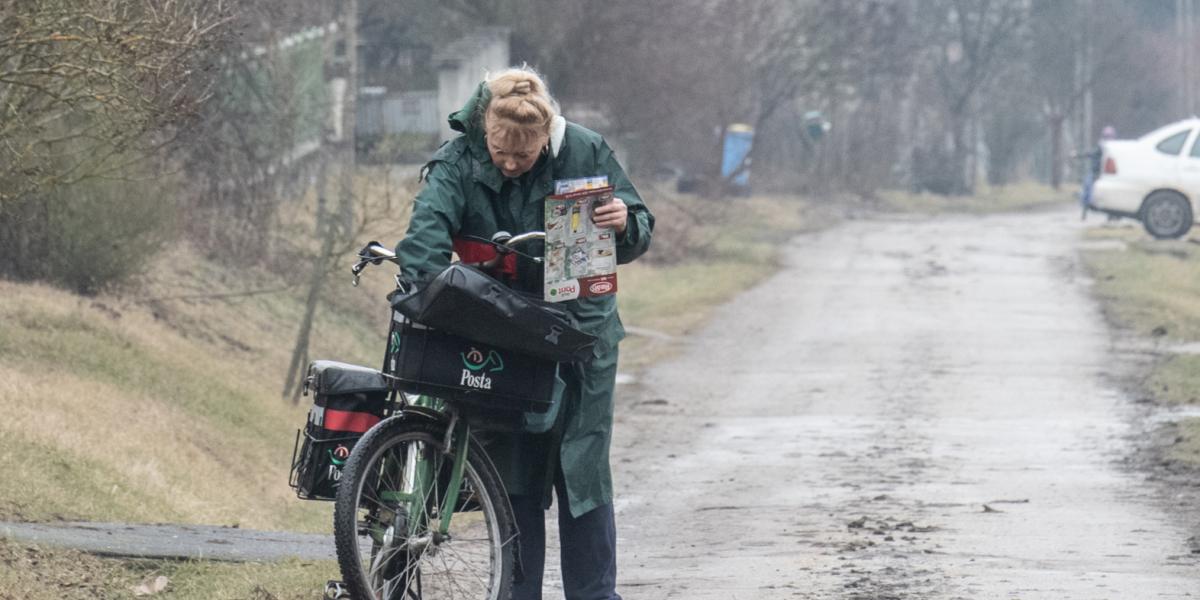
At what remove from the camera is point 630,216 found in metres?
5.74

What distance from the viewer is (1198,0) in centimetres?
9700

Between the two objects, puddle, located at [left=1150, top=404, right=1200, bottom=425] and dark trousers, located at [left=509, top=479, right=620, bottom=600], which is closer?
dark trousers, located at [left=509, top=479, right=620, bottom=600]

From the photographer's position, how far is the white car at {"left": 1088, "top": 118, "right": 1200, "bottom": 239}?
101ft

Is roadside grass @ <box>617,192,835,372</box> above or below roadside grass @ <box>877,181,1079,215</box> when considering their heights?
above

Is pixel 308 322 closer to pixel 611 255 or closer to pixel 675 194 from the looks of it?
pixel 611 255

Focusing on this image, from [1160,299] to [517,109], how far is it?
1808 centimetres

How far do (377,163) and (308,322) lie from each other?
2195 mm

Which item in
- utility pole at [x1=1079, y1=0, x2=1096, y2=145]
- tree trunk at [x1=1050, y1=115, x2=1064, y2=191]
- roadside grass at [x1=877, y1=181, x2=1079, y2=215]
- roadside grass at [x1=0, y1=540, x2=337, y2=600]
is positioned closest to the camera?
roadside grass at [x1=0, y1=540, x2=337, y2=600]

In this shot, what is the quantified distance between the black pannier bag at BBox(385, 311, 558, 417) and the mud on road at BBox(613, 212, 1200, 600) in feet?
5.67

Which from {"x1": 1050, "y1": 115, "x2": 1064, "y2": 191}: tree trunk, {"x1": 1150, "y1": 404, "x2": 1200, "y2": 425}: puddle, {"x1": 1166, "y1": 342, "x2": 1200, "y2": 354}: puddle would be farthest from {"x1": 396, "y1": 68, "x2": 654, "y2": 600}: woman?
{"x1": 1050, "y1": 115, "x2": 1064, "y2": 191}: tree trunk

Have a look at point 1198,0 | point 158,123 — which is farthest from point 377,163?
point 1198,0

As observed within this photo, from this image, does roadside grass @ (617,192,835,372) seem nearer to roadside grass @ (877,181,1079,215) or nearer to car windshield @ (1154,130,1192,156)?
car windshield @ (1154,130,1192,156)

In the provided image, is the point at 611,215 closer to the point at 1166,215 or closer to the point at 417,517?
the point at 417,517

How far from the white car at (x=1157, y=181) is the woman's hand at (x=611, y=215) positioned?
26634 millimetres
